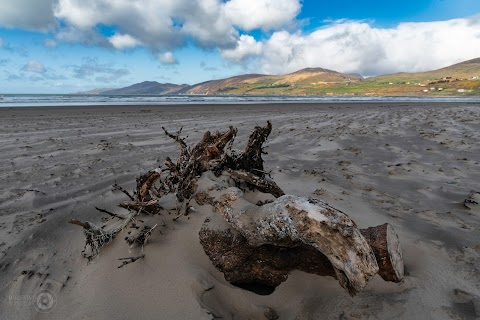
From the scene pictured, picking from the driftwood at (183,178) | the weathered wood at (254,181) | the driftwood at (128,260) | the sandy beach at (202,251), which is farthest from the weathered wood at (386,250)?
the driftwood at (128,260)

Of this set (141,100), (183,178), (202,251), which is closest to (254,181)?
(183,178)

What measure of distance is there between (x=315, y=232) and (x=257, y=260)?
2.39ft

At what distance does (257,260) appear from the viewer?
2613mm

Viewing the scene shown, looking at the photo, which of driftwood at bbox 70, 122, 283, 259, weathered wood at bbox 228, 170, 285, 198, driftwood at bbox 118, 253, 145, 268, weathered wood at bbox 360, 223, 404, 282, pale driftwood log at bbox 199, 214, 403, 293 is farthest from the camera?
weathered wood at bbox 228, 170, 285, 198

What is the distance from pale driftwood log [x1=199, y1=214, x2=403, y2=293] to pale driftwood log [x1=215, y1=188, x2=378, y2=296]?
148mm

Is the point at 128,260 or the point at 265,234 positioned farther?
the point at 128,260

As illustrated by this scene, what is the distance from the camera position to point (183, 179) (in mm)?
3494

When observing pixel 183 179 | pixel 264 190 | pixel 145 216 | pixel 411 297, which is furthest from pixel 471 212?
pixel 145 216

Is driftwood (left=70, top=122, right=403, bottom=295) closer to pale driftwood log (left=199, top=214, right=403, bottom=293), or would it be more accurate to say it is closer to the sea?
pale driftwood log (left=199, top=214, right=403, bottom=293)

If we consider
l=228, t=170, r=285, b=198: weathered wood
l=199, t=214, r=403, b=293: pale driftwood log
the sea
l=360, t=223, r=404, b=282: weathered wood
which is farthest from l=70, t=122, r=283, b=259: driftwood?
the sea

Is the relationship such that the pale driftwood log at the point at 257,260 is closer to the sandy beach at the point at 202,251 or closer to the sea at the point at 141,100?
the sandy beach at the point at 202,251

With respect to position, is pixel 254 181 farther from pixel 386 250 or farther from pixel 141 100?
pixel 141 100

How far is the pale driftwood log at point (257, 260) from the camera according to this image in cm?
250

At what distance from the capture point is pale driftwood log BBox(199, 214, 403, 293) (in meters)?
2.50
